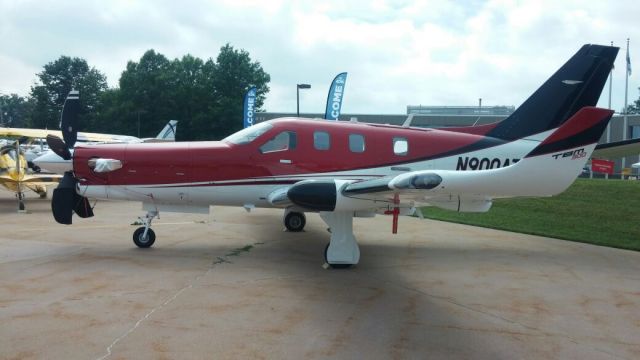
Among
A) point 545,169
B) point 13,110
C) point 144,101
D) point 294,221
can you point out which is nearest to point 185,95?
point 144,101

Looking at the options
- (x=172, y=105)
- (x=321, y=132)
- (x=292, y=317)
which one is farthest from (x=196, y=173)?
(x=172, y=105)

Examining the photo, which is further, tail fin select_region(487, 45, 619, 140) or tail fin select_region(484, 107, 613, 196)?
tail fin select_region(487, 45, 619, 140)

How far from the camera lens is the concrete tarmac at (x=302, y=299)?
185 inches

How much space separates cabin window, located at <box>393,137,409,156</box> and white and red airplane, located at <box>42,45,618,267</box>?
0.06 feet

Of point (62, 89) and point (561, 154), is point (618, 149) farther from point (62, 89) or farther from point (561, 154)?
point (62, 89)

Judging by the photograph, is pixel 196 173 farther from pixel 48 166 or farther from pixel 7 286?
pixel 7 286

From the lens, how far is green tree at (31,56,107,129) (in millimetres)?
76000

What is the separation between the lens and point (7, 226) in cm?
1153

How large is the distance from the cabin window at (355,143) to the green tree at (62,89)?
70411 mm

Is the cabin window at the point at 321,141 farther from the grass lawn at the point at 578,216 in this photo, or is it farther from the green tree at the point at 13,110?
the green tree at the point at 13,110

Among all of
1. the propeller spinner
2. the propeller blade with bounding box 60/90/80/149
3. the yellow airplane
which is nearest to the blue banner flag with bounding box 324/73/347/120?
the yellow airplane

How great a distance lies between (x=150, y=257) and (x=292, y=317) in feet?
12.9

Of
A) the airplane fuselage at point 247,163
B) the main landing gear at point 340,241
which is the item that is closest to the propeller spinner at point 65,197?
the airplane fuselage at point 247,163

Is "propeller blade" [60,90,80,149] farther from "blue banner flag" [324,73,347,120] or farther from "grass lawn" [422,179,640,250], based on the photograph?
"blue banner flag" [324,73,347,120]
